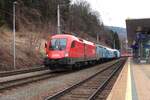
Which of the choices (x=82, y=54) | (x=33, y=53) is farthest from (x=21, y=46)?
(x=82, y=54)

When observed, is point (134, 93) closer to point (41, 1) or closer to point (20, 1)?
point (20, 1)

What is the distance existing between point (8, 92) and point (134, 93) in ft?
17.6

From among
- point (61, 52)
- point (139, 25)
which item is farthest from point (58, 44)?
point (139, 25)

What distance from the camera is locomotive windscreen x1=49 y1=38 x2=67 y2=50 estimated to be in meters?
32.3

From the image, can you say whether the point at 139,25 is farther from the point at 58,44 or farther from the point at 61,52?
the point at 61,52

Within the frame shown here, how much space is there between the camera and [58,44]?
32531 millimetres

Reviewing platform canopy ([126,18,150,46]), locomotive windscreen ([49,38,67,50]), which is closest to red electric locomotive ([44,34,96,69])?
locomotive windscreen ([49,38,67,50])

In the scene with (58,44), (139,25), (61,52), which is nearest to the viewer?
(61,52)

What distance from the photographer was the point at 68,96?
16.3 meters

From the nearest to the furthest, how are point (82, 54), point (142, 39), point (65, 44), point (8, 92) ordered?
point (8, 92) < point (65, 44) < point (82, 54) < point (142, 39)

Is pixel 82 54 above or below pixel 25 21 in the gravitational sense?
below

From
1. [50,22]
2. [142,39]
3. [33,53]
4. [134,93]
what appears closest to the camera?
[134,93]

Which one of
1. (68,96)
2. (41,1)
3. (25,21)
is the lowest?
(68,96)

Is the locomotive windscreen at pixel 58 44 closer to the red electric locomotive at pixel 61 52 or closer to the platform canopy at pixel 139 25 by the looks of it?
the red electric locomotive at pixel 61 52
